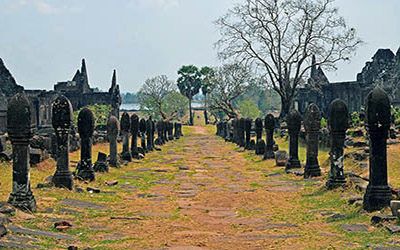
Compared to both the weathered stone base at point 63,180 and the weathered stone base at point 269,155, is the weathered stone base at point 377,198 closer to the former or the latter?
the weathered stone base at point 63,180

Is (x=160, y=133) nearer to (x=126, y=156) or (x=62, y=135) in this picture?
(x=126, y=156)

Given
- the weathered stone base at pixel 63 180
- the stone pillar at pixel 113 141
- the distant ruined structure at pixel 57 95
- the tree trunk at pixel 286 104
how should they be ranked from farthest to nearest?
the tree trunk at pixel 286 104, the distant ruined structure at pixel 57 95, the stone pillar at pixel 113 141, the weathered stone base at pixel 63 180

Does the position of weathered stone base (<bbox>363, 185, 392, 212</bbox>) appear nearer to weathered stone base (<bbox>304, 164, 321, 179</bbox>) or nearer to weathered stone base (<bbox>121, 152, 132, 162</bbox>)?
weathered stone base (<bbox>304, 164, 321, 179</bbox>)

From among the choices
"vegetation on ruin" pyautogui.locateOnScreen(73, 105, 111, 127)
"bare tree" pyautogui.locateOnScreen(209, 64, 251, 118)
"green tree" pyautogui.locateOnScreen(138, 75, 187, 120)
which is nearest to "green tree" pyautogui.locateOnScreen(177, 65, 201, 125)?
"green tree" pyautogui.locateOnScreen(138, 75, 187, 120)

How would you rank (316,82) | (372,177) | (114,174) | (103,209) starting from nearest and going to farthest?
(372,177) < (103,209) < (114,174) < (316,82)

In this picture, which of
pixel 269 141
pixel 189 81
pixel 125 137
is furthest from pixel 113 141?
pixel 189 81

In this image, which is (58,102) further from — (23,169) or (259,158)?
(259,158)

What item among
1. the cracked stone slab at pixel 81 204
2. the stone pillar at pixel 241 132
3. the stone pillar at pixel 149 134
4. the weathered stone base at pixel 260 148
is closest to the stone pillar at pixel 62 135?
the cracked stone slab at pixel 81 204

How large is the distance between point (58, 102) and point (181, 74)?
8114 cm

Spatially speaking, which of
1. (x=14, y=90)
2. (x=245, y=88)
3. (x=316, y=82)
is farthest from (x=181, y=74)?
(x=14, y=90)

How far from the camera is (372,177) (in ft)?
32.7

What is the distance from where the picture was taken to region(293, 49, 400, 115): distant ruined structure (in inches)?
1529

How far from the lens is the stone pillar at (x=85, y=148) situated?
48.3ft

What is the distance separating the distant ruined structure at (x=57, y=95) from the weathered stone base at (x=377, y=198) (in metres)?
28.9
